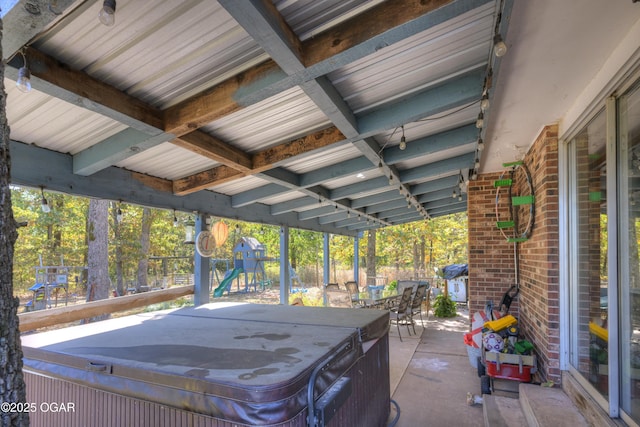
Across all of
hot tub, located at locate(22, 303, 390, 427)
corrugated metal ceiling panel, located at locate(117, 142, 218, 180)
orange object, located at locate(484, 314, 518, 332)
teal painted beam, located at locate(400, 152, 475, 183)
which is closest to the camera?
hot tub, located at locate(22, 303, 390, 427)

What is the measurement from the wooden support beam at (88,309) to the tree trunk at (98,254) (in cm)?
514

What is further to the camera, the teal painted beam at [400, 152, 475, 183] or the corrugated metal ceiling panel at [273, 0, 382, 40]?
the teal painted beam at [400, 152, 475, 183]

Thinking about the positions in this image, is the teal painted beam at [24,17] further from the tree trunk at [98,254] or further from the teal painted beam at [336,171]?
the tree trunk at [98,254]

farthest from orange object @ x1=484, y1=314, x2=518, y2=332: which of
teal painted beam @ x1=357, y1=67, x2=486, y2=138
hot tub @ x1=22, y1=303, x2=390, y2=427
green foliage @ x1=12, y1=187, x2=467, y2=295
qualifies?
green foliage @ x1=12, y1=187, x2=467, y2=295

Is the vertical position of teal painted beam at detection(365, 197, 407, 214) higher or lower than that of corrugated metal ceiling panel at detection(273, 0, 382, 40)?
lower

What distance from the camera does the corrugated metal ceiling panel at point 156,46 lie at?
5.37ft

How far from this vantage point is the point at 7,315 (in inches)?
34.9

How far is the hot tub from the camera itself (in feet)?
4.83

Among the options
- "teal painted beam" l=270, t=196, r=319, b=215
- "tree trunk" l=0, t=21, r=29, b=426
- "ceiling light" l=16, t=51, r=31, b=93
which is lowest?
"tree trunk" l=0, t=21, r=29, b=426

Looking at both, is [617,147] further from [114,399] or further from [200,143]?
[114,399]

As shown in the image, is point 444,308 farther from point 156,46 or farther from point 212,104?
point 156,46

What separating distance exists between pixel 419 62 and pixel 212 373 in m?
2.25

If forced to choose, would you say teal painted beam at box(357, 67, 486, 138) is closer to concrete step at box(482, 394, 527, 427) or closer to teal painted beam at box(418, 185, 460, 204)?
concrete step at box(482, 394, 527, 427)

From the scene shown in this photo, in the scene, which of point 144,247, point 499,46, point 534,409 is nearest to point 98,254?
point 144,247
